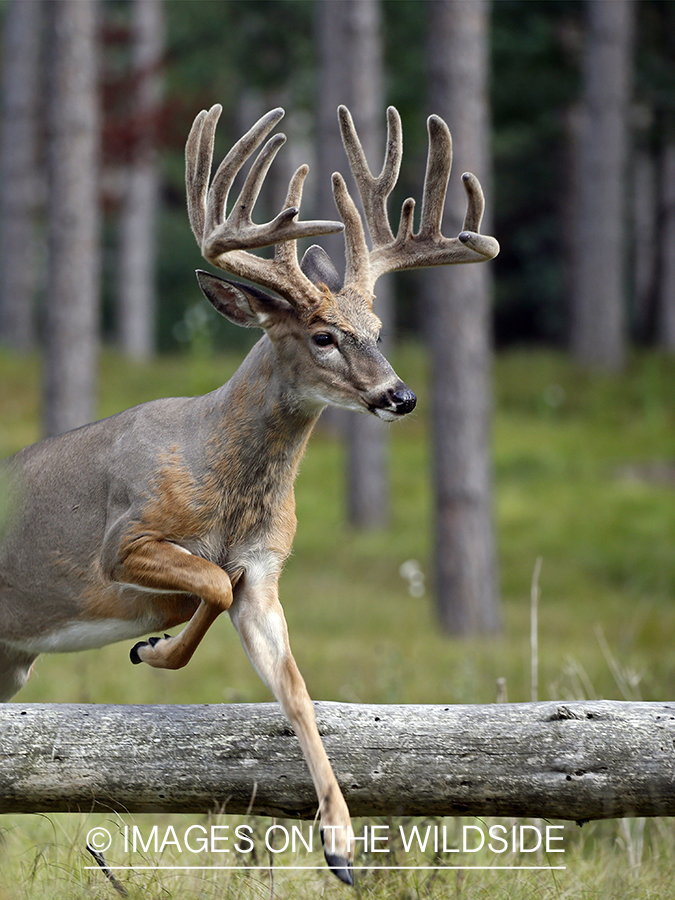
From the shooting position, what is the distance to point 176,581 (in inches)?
135

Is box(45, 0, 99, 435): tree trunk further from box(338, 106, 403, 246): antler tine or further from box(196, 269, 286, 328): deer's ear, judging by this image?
box(196, 269, 286, 328): deer's ear

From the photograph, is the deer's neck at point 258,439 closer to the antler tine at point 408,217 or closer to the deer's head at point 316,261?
the deer's head at point 316,261

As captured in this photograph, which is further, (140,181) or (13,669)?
(140,181)

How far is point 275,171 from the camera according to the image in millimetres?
24562

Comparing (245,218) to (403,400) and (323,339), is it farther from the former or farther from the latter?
(403,400)

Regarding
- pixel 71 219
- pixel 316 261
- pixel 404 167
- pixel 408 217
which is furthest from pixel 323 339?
pixel 404 167

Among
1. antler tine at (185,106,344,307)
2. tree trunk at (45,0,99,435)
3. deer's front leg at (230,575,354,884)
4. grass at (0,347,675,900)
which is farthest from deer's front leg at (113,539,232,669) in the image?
tree trunk at (45,0,99,435)

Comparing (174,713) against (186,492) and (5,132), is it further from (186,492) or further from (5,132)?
(5,132)

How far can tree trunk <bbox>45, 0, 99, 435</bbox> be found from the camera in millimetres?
9562

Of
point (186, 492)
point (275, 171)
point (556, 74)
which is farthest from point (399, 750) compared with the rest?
point (275, 171)

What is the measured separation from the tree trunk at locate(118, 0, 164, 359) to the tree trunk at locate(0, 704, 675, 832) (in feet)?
64.6

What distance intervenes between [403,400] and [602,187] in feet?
49.3

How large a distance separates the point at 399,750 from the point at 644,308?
20.4 m

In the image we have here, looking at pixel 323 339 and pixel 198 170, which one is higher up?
pixel 198 170
